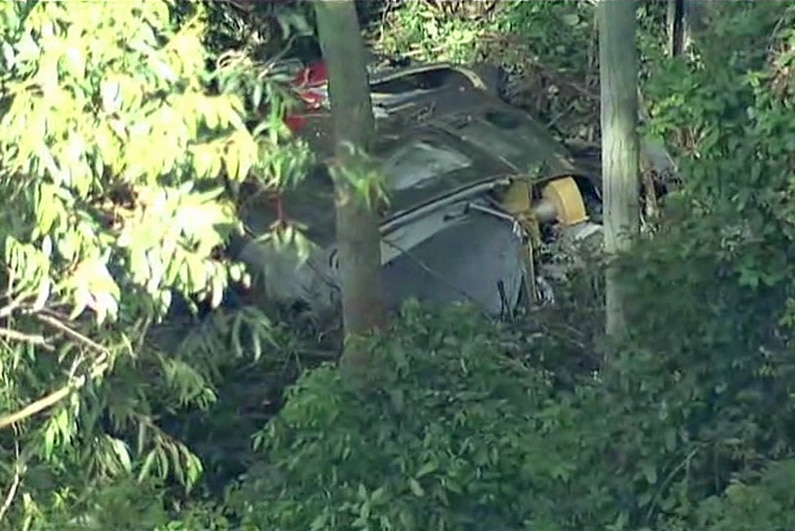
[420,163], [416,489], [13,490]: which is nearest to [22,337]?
[13,490]

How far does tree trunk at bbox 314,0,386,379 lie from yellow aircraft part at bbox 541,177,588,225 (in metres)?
1.53

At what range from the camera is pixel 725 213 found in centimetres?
535

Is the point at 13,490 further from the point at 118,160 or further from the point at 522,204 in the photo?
the point at 522,204

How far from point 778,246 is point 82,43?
2.39m

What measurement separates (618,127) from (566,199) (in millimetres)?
1654

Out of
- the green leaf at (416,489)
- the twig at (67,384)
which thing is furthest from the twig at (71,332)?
the green leaf at (416,489)

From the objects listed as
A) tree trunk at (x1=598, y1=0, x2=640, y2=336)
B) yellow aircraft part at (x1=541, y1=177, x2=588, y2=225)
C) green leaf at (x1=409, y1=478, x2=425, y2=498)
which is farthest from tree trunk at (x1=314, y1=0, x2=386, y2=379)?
yellow aircraft part at (x1=541, y1=177, x2=588, y2=225)

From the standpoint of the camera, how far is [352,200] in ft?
20.1

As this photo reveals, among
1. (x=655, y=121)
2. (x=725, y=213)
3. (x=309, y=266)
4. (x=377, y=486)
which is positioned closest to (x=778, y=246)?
(x=725, y=213)

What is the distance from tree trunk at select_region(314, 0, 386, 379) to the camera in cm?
610

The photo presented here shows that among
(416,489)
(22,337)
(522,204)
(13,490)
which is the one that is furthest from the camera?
(522,204)

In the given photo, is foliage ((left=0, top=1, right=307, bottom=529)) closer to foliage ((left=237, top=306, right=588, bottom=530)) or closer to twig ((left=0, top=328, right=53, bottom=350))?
twig ((left=0, top=328, right=53, bottom=350))

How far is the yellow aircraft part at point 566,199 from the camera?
7727 millimetres

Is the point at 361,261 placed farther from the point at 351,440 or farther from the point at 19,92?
the point at 19,92
